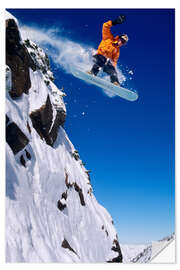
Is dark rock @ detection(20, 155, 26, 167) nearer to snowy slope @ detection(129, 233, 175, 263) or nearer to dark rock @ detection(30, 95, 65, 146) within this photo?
dark rock @ detection(30, 95, 65, 146)

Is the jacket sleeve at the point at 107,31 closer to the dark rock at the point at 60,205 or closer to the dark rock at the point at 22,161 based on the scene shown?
the dark rock at the point at 22,161

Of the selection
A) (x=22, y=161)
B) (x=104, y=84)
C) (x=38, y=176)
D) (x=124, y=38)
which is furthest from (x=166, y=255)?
(x=124, y=38)

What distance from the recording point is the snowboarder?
6250 mm

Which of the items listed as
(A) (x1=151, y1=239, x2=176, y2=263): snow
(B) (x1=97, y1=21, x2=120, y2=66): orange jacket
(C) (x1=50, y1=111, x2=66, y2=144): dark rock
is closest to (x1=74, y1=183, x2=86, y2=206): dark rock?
(C) (x1=50, y1=111, x2=66, y2=144): dark rock

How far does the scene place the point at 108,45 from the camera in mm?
6375

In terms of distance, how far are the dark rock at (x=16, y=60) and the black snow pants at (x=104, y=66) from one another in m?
1.91

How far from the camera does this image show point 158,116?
6.48 m

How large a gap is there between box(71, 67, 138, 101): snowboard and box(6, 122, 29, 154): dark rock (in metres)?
2.40

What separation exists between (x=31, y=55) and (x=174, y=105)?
4843mm

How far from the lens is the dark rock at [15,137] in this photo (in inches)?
217

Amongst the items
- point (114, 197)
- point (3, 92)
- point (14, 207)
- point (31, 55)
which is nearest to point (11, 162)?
point (14, 207)

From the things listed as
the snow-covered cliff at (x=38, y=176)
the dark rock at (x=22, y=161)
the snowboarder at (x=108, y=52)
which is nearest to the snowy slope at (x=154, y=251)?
the snow-covered cliff at (x=38, y=176)

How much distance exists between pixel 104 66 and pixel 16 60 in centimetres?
233
